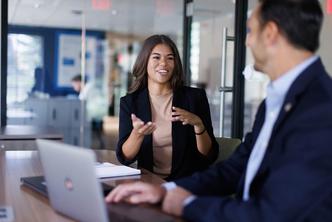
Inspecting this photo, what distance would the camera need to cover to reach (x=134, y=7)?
7.05 metres

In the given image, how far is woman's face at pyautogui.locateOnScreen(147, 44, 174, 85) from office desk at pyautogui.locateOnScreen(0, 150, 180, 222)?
48 centimetres

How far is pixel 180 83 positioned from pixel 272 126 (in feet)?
4.29

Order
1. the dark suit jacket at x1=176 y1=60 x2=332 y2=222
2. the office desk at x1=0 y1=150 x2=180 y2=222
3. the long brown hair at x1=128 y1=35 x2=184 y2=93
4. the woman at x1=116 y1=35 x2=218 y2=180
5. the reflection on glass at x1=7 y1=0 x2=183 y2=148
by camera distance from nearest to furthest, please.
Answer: the dark suit jacket at x1=176 y1=60 x2=332 y2=222 → the office desk at x1=0 y1=150 x2=180 y2=222 → the woman at x1=116 y1=35 x2=218 y2=180 → the long brown hair at x1=128 y1=35 x2=184 y2=93 → the reflection on glass at x1=7 y1=0 x2=183 y2=148

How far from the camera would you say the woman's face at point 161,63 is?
2.38 m

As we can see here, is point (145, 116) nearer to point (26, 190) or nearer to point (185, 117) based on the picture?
point (185, 117)

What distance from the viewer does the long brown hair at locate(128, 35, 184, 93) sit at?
7.89 feet

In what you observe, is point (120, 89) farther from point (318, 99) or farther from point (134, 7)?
point (318, 99)

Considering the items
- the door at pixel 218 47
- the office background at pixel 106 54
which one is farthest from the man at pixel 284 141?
the door at pixel 218 47

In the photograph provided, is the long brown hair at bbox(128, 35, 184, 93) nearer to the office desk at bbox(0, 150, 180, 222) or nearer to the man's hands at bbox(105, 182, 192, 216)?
the office desk at bbox(0, 150, 180, 222)

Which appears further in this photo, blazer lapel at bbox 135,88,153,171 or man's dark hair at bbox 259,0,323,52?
blazer lapel at bbox 135,88,153,171

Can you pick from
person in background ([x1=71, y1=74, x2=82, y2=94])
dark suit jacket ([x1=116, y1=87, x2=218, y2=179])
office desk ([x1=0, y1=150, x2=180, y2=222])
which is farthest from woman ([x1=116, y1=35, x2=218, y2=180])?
person in background ([x1=71, y1=74, x2=82, y2=94])

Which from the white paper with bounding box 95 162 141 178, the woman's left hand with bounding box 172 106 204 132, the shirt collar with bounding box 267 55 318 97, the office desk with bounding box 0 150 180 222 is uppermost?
the shirt collar with bounding box 267 55 318 97

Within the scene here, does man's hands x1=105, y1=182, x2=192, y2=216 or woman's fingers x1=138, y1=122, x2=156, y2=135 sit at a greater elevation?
woman's fingers x1=138, y1=122, x2=156, y2=135

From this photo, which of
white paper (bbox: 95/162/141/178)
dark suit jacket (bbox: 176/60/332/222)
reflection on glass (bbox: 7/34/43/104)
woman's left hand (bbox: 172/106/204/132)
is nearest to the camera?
dark suit jacket (bbox: 176/60/332/222)
